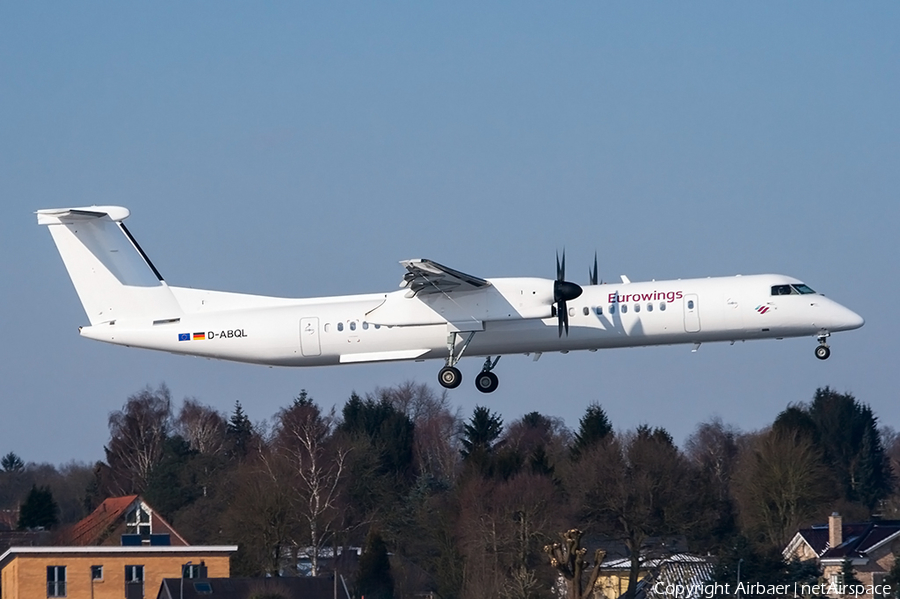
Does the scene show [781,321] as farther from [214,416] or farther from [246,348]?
[214,416]

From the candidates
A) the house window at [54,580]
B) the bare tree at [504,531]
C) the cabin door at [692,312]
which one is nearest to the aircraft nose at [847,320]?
the cabin door at [692,312]

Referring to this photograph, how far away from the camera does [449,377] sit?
29.7 m

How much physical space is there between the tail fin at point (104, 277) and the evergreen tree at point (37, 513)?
100ft

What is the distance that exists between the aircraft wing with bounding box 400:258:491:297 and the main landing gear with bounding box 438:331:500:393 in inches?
40.9

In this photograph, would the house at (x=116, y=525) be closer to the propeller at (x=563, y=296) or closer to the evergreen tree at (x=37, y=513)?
the evergreen tree at (x=37, y=513)

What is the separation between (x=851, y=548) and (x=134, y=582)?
22.9 meters

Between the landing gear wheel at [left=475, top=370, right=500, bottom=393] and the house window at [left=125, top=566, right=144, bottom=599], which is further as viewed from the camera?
the house window at [left=125, top=566, right=144, bottom=599]

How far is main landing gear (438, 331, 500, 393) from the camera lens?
29.2m

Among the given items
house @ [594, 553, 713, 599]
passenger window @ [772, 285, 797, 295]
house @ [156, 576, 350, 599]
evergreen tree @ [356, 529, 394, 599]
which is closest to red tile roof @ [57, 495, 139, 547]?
evergreen tree @ [356, 529, 394, 599]

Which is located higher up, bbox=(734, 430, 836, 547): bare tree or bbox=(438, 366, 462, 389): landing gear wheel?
bbox=(438, 366, 462, 389): landing gear wheel

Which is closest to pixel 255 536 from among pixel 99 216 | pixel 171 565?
pixel 171 565

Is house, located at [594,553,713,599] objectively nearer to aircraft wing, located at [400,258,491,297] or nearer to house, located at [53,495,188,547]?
house, located at [53,495,188,547]

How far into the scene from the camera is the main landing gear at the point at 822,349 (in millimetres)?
29141

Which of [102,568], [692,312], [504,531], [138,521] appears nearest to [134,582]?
[102,568]
